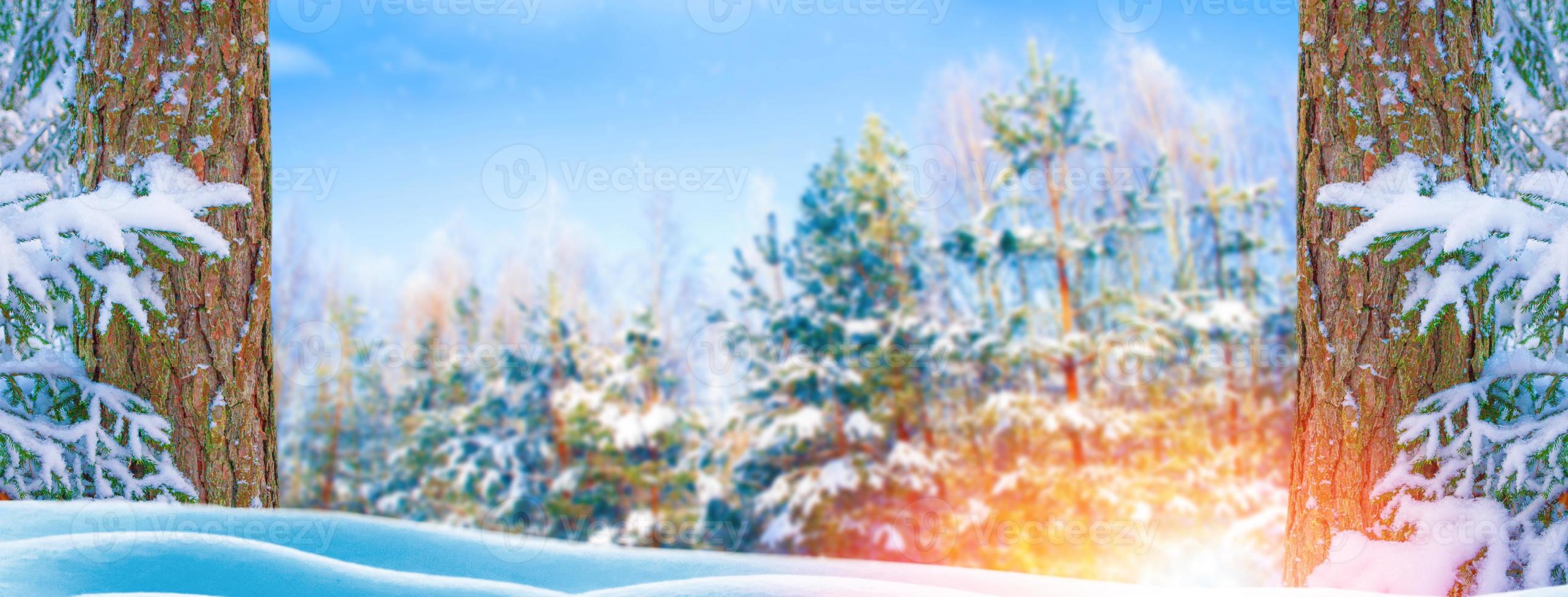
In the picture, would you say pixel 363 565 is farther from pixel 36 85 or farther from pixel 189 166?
pixel 36 85

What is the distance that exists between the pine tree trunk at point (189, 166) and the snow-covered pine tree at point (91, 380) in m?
0.05

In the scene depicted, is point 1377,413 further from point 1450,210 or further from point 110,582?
point 110,582

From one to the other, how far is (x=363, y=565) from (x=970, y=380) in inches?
395

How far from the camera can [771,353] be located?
1166cm

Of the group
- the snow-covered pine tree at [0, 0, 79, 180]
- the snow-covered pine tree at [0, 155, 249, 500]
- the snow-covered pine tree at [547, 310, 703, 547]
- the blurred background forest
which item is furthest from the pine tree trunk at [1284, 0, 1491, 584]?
the snow-covered pine tree at [547, 310, 703, 547]

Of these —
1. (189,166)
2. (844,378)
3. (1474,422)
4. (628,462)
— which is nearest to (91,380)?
(189,166)

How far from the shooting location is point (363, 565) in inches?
80.5

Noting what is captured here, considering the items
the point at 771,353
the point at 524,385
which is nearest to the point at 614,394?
the point at 524,385

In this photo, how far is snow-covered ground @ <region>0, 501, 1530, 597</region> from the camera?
5.32 feet

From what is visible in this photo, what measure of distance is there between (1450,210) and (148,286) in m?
3.75

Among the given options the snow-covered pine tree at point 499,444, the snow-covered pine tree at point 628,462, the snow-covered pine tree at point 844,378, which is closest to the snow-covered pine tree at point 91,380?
the snow-covered pine tree at point 844,378

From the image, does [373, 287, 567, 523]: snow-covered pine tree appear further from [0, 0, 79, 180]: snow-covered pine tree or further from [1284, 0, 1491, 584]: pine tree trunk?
[1284, 0, 1491, 584]: pine tree trunk

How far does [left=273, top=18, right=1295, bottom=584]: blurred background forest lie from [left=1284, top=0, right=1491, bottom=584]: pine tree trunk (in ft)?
25.9

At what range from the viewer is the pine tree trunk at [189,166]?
9.20 feet
